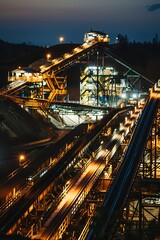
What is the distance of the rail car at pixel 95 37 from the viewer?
148 ft

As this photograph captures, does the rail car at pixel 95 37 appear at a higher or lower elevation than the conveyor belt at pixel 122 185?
higher

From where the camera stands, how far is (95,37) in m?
45.8

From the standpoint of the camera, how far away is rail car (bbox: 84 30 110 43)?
148ft

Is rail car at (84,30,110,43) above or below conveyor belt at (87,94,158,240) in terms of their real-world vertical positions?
above

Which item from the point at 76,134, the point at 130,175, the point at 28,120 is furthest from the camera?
the point at 28,120

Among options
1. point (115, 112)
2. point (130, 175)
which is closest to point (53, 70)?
point (115, 112)

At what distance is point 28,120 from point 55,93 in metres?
9.66

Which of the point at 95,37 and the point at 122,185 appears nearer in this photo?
the point at 122,185

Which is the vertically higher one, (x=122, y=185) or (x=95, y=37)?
(x=95, y=37)

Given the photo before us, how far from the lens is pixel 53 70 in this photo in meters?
39.3

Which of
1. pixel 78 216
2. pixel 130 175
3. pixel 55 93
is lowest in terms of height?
pixel 78 216

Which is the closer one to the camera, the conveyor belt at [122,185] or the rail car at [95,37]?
the conveyor belt at [122,185]

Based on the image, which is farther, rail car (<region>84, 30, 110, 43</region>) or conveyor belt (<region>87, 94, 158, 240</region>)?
rail car (<region>84, 30, 110, 43</region>)

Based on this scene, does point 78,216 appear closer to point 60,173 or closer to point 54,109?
point 60,173
